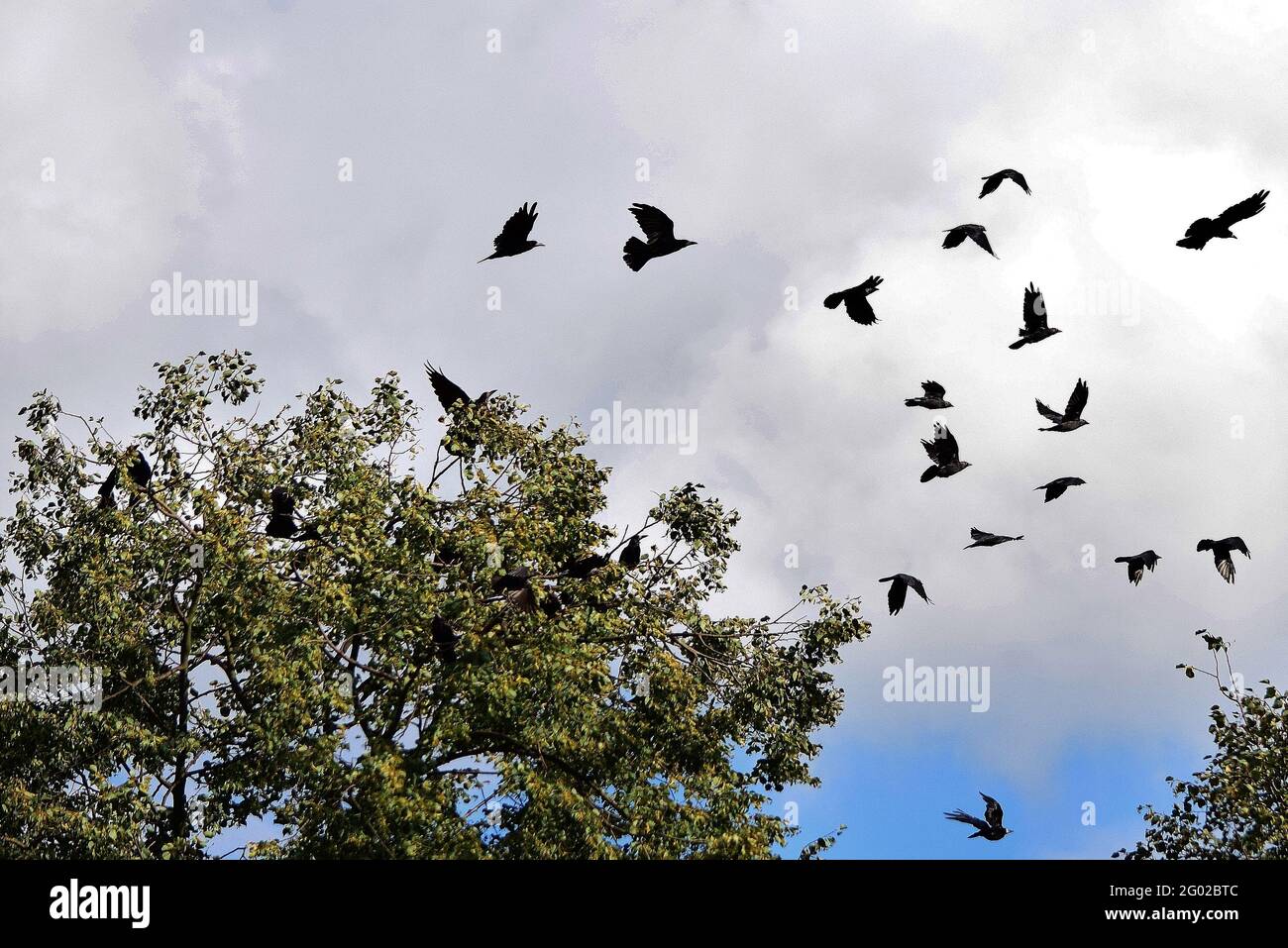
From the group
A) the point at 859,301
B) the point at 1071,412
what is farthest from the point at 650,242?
the point at 1071,412

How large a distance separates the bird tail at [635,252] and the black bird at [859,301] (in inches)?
83.9

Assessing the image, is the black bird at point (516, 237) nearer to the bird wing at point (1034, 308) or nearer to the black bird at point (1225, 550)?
the bird wing at point (1034, 308)

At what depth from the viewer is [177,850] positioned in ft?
57.7

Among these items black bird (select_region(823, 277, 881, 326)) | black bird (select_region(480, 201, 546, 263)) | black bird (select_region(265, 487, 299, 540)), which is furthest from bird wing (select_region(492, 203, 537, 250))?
black bird (select_region(265, 487, 299, 540))

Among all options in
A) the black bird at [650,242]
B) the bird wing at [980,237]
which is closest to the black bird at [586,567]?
the black bird at [650,242]

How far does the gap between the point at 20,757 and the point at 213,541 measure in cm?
398

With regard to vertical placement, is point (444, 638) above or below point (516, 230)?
below

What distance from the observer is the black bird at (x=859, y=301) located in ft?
51.8

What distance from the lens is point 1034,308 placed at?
16.0m

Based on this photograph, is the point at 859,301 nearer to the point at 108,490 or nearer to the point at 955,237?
the point at 955,237

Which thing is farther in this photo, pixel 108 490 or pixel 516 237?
pixel 108 490

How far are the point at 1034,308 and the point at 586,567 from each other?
22.1 feet

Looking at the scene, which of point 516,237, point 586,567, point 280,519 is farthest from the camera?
point 280,519
